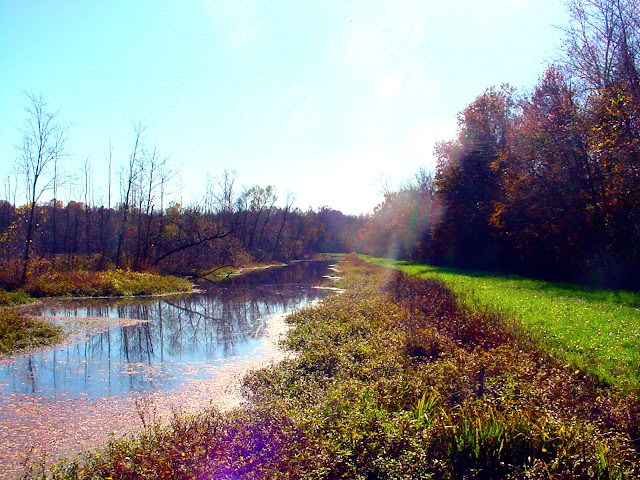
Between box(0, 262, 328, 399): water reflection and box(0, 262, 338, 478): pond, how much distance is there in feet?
0.07

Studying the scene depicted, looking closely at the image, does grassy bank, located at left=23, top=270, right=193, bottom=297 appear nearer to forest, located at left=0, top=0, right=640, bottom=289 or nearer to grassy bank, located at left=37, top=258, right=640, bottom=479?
forest, located at left=0, top=0, right=640, bottom=289

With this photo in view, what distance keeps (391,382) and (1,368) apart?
8.24 metres

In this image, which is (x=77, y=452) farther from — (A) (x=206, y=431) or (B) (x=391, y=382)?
(B) (x=391, y=382)

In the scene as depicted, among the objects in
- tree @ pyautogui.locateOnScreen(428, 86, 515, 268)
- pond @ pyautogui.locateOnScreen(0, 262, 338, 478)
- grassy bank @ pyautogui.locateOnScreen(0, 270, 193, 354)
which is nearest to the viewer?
pond @ pyautogui.locateOnScreen(0, 262, 338, 478)

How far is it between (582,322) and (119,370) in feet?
33.4

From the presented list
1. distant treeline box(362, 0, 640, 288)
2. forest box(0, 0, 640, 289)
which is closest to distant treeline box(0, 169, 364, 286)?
forest box(0, 0, 640, 289)

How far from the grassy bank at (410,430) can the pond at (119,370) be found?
0.98 metres

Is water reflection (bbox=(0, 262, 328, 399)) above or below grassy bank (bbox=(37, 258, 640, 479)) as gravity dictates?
below

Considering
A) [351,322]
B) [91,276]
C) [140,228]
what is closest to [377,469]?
[351,322]

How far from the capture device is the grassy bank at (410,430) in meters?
4.80

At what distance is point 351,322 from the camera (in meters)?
13.7

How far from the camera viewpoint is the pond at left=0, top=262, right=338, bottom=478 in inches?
272

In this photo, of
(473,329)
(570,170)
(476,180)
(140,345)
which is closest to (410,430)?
(473,329)

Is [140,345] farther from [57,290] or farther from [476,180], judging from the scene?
[476,180]
